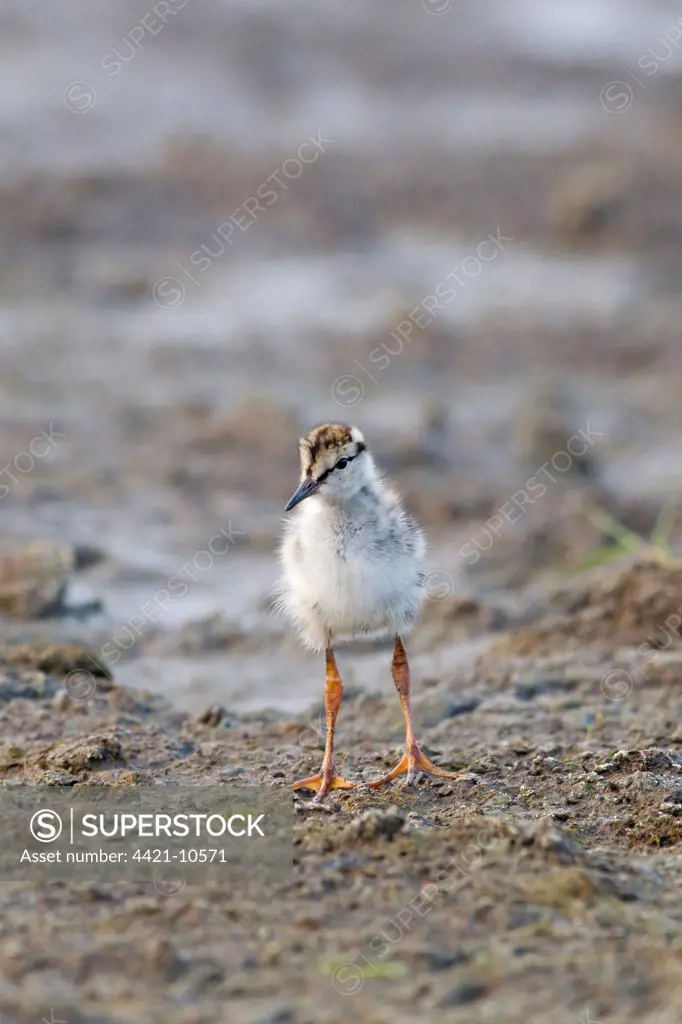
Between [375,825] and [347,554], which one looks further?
[347,554]

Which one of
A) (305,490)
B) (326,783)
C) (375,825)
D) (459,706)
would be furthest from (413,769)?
(459,706)

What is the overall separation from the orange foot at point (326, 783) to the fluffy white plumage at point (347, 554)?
57 centimetres

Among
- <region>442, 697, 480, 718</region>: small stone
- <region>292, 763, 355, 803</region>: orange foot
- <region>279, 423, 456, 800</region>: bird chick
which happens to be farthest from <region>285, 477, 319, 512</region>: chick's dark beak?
<region>442, 697, 480, 718</region>: small stone

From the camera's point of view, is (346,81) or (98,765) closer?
(98,765)

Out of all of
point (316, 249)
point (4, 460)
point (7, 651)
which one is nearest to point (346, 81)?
point (316, 249)

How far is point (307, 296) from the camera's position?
47.2 feet

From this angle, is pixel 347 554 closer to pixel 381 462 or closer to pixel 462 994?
pixel 462 994

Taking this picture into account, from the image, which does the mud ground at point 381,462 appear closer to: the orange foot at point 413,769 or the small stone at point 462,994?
the small stone at point 462,994

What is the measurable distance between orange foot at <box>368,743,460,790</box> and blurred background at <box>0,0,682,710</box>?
248 cm

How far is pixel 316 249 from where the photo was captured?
15148 mm

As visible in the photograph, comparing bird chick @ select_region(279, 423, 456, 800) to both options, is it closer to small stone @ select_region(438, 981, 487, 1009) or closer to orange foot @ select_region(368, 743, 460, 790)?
orange foot @ select_region(368, 743, 460, 790)

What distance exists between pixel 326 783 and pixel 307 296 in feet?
29.8

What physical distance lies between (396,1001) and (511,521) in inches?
274

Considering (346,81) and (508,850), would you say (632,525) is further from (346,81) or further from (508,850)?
(346,81)
